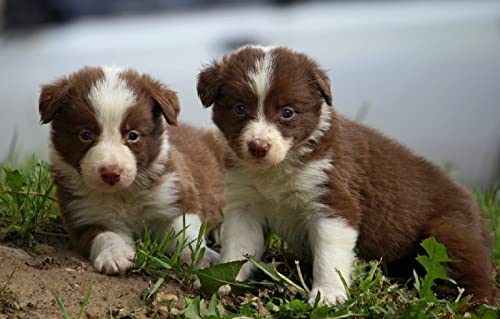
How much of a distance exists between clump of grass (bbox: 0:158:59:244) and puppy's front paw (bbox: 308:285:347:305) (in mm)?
2026

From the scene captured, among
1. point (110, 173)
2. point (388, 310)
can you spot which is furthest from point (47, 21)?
point (388, 310)

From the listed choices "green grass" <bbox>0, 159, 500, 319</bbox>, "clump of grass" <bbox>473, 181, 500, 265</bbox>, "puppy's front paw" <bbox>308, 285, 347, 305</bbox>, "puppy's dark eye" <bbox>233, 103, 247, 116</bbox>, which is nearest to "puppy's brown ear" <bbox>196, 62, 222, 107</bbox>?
"puppy's dark eye" <bbox>233, 103, 247, 116</bbox>

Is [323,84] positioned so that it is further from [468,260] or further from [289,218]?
[468,260]

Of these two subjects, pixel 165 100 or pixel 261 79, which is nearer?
pixel 261 79

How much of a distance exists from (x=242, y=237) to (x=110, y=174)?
93cm

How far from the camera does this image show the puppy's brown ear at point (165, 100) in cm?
541

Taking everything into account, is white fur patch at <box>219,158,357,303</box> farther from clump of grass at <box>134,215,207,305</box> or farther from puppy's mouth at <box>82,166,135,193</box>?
puppy's mouth at <box>82,166,135,193</box>

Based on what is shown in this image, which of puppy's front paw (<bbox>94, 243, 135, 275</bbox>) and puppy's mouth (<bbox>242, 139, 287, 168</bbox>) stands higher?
puppy's mouth (<bbox>242, 139, 287, 168</bbox>)

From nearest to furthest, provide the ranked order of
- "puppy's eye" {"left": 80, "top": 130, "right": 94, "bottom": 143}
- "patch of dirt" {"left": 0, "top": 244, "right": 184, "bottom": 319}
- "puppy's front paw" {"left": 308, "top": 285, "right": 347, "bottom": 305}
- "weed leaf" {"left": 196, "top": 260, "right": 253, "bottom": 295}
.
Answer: "patch of dirt" {"left": 0, "top": 244, "right": 184, "bottom": 319} → "puppy's front paw" {"left": 308, "top": 285, "right": 347, "bottom": 305} → "weed leaf" {"left": 196, "top": 260, "right": 253, "bottom": 295} → "puppy's eye" {"left": 80, "top": 130, "right": 94, "bottom": 143}

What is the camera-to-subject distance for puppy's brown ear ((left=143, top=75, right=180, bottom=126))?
17.8 ft

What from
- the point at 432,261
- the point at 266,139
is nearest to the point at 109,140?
the point at 266,139

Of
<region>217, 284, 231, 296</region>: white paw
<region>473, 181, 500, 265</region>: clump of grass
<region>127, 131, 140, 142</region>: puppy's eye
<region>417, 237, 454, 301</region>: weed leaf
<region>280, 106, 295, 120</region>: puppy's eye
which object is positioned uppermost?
<region>280, 106, 295, 120</region>: puppy's eye

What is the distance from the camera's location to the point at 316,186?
16.6 ft

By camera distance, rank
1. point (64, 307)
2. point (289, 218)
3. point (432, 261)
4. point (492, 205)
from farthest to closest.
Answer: point (492, 205)
point (289, 218)
point (432, 261)
point (64, 307)
